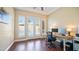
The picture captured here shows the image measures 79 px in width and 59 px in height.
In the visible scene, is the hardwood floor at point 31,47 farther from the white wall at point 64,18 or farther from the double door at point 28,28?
the white wall at point 64,18

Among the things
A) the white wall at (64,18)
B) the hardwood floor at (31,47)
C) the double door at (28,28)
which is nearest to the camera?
the hardwood floor at (31,47)

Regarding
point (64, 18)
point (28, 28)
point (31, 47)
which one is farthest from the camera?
point (28, 28)

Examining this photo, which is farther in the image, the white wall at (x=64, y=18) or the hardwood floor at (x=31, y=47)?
the white wall at (x=64, y=18)

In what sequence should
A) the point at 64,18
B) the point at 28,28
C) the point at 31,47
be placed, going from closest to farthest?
the point at 31,47 → the point at 64,18 → the point at 28,28

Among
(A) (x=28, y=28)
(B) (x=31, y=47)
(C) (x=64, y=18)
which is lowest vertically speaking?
(B) (x=31, y=47)

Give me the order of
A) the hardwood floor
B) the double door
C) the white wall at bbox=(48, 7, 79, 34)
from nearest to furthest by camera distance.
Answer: the hardwood floor < the white wall at bbox=(48, 7, 79, 34) < the double door

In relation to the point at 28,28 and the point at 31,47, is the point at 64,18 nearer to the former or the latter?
the point at 31,47

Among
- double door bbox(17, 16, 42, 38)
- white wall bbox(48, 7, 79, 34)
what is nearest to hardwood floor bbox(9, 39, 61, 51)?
double door bbox(17, 16, 42, 38)

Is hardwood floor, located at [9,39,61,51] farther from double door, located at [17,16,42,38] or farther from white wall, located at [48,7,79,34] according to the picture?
white wall, located at [48,7,79,34]

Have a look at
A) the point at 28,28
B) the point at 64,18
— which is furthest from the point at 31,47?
the point at 28,28

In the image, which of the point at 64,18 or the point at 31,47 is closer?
the point at 31,47

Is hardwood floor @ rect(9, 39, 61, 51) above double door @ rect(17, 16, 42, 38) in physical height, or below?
below

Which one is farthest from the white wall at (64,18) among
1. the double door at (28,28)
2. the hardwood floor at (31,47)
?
the hardwood floor at (31,47)

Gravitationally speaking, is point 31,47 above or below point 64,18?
below
